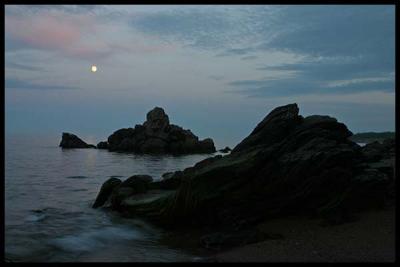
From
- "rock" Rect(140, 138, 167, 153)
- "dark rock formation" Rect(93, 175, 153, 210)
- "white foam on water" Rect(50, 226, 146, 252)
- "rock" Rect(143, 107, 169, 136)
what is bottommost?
"white foam on water" Rect(50, 226, 146, 252)

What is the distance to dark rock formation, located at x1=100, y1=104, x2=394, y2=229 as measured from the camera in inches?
759

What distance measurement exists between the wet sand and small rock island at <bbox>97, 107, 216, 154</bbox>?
90.2 m

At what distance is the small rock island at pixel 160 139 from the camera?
109188 millimetres

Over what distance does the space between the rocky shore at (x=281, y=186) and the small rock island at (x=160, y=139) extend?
86527 millimetres

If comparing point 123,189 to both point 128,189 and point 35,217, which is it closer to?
point 128,189

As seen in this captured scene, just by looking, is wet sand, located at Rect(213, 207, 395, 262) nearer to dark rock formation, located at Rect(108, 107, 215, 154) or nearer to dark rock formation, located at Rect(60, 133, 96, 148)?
dark rock formation, located at Rect(108, 107, 215, 154)

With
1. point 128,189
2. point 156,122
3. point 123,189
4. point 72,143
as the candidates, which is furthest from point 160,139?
point 128,189

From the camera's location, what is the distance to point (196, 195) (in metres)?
20.6

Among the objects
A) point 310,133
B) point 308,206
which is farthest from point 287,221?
point 310,133

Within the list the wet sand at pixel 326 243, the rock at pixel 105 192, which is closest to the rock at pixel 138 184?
the rock at pixel 105 192

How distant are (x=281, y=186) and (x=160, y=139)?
90854 mm

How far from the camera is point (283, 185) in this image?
1952 cm

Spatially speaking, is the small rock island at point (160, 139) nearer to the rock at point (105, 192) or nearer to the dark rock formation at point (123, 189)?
the rock at point (105, 192)

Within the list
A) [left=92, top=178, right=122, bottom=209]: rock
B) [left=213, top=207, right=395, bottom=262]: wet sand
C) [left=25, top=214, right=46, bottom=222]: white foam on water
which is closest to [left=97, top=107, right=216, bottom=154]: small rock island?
[left=92, top=178, right=122, bottom=209]: rock
